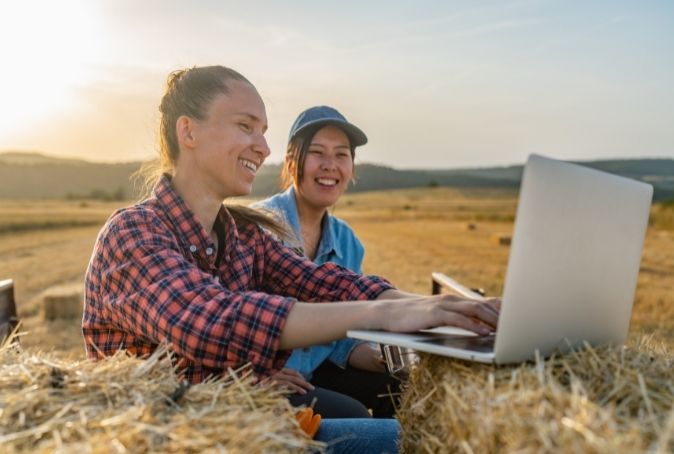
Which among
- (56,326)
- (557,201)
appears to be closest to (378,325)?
(557,201)

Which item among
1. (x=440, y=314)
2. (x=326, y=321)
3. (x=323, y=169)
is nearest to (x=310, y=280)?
Answer: (x=326, y=321)

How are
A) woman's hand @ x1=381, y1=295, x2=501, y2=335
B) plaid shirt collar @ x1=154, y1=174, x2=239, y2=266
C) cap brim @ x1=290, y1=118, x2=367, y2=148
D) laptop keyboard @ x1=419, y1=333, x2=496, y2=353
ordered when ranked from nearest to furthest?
laptop keyboard @ x1=419, y1=333, x2=496, y2=353 < woman's hand @ x1=381, y1=295, x2=501, y2=335 < plaid shirt collar @ x1=154, y1=174, x2=239, y2=266 < cap brim @ x1=290, y1=118, x2=367, y2=148

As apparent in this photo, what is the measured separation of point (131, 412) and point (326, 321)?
2.05 ft

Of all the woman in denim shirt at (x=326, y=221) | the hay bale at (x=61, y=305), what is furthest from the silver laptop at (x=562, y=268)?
the hay bale at (x=61, y=305)

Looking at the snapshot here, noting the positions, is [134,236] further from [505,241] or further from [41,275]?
[505,241]

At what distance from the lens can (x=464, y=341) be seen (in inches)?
73.8

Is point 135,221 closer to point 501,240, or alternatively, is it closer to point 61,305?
point 61,305

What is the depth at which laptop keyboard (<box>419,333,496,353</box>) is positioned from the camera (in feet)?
5.77

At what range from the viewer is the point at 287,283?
110 inches

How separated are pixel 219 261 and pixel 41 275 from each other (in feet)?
49.7

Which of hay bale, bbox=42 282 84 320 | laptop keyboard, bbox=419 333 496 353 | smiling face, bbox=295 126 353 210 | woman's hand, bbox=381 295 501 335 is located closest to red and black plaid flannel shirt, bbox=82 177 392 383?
woman's hand, bbox=381 295 501 335

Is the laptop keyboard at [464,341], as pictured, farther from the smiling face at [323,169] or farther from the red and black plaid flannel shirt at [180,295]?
the smiling face at [323,169]

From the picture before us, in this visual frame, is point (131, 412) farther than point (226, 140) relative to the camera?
No

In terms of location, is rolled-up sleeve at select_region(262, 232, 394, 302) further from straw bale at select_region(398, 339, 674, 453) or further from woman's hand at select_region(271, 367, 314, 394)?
straw bale at select_region(398, 339, 674, 453)
